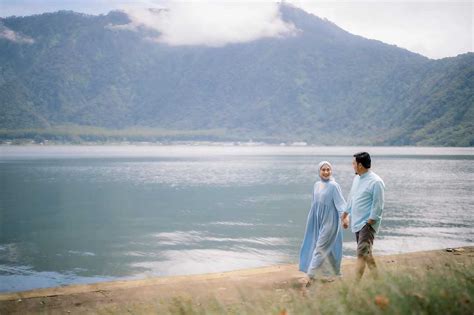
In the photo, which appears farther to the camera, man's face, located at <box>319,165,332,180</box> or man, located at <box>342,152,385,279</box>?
man's face, located at <box>319,165,332,180</box>

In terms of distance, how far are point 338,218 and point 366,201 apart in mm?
511

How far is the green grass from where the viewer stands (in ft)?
10.1

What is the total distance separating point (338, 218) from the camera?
6652mm

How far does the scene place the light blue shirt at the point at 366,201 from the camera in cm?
615

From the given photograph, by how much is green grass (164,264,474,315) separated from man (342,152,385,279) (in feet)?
7.43

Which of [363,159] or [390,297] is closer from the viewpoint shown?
[390,297]

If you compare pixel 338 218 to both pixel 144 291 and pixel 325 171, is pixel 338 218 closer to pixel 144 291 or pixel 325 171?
pixel 325 171

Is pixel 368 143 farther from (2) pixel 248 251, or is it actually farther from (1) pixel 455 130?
(2) pixel 248 251

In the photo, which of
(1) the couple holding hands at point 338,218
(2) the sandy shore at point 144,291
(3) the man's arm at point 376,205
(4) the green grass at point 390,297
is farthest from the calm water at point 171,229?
(2) the sandy shore at point 144,291

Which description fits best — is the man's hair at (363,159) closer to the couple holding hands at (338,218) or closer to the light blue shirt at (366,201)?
the couple holding hands at (338,218)

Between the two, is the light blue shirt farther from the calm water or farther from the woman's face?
the calm water

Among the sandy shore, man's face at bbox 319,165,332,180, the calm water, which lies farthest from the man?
the calm water

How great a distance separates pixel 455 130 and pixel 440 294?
483 ft

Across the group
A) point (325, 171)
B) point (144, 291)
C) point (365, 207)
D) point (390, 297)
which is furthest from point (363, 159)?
point (144, 291)
